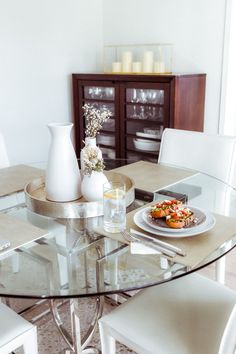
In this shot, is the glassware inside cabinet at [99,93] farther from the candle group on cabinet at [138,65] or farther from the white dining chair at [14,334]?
the white dining chair at [14,334]

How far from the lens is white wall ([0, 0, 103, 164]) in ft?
9.84

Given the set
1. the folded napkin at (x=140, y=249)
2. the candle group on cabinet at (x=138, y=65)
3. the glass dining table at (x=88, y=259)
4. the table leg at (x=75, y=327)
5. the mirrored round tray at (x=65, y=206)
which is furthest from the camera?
the candle group on cabinet at (x=138, y=65)

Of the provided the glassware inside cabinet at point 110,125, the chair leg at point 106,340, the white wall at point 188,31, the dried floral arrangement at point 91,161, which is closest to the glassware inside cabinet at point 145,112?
the glassware inside cabinet at point 110,125

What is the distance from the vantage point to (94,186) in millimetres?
1437

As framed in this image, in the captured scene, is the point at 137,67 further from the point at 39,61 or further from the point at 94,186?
the point at 94,186

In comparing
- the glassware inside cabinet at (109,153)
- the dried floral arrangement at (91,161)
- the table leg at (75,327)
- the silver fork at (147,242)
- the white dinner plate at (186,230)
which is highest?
the dried floral arrangement at (91,161)

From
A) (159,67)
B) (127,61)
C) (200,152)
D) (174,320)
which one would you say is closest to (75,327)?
(174,320)

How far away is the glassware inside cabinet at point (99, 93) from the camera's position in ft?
10.6

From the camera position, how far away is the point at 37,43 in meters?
3.16

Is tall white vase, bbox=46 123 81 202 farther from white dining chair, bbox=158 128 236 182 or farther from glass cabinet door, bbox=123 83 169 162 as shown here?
glass cabinet door, bbox=123 83 169 162

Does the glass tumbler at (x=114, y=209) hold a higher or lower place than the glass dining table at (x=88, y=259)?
higher

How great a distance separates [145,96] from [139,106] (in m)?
0.10

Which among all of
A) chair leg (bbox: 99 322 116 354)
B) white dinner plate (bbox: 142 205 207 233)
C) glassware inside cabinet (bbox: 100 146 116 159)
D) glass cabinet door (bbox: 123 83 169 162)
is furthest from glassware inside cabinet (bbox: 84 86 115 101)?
chair leg (bbox: 99 322 116 354)

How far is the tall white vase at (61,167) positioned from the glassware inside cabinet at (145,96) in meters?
1.57
